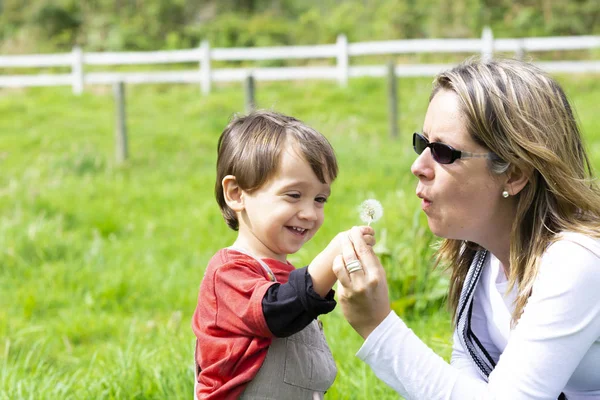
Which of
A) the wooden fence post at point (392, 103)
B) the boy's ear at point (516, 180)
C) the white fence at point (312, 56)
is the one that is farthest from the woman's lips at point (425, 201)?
the white fence at point (312, 56)

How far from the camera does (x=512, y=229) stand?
2252 millimetres

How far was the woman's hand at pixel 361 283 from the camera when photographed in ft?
6.59

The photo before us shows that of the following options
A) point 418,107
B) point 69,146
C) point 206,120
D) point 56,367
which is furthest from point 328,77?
point 56,367

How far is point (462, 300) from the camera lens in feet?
8.47

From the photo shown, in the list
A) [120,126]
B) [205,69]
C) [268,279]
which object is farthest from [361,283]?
[205,69]

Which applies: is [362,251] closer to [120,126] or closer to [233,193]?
[233,193]

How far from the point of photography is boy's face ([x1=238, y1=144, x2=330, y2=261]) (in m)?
2.27

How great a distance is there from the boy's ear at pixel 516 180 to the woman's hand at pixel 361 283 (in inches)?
17.6

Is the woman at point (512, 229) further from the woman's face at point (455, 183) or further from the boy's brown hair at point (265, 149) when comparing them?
the boy's brown hair at point (265, 149)

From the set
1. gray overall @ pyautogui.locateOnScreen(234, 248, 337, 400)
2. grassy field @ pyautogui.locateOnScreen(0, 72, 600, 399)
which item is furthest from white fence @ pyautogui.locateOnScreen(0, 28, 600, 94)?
gray overall @ pyautogui.locateOnScreen(234, 248, 337, 400)

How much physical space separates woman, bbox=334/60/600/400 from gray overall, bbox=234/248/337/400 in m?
0.19

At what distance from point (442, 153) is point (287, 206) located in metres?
0.45

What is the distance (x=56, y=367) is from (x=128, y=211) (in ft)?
11.5

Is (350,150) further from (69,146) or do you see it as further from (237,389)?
(237,389)
